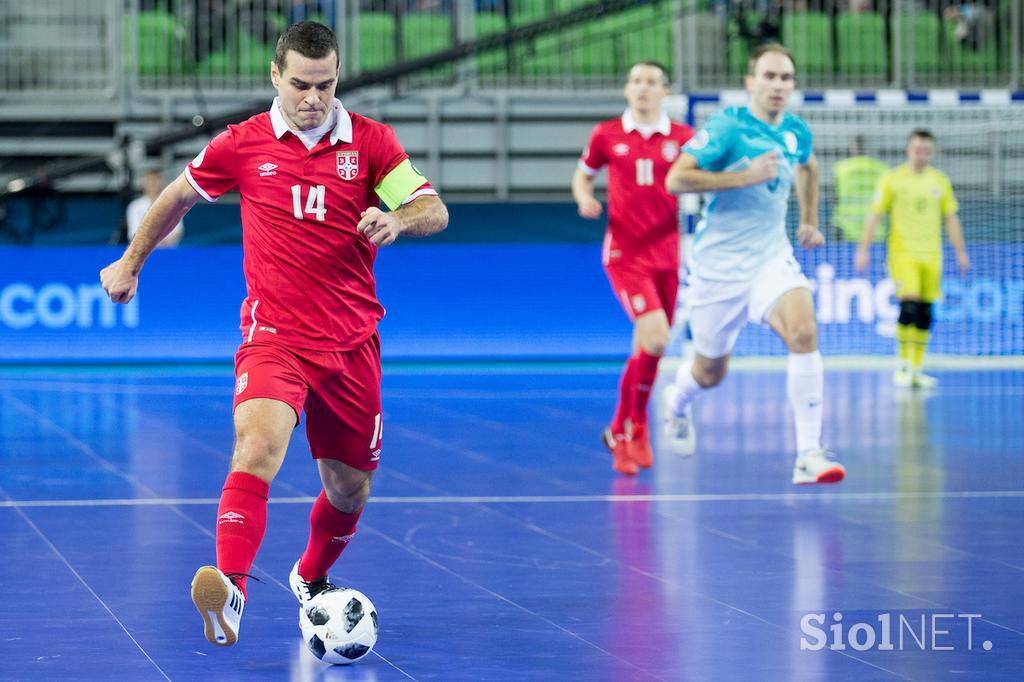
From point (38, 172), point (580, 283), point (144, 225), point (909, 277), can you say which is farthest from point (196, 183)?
point (38, 172)

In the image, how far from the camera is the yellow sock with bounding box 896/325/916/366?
48.9 ft

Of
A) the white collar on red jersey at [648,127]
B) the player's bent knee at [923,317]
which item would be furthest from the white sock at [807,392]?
the player's bent knee at [923,317]

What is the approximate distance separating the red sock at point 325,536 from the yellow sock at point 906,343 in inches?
397

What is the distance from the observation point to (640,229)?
10.2 m

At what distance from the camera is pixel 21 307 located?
55.7ft

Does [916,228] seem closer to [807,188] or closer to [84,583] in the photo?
[807,188]

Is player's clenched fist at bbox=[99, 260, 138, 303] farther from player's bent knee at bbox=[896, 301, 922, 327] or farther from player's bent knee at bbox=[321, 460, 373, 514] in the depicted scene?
player's bent knee at bbox=[896, 301, 922, 327]

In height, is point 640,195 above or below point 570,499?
above

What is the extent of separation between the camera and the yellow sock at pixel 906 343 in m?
14.9

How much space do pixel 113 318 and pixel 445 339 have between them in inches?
134

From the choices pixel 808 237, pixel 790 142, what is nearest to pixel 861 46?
pixel 790 142

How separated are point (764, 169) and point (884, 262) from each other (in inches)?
347

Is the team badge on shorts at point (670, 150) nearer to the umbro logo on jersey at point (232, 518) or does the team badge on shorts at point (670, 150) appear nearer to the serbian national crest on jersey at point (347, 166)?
the serbian national crest on jersey at point (347, 166)

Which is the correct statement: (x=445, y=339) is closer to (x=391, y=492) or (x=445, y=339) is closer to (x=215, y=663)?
(x=391, y=492)
